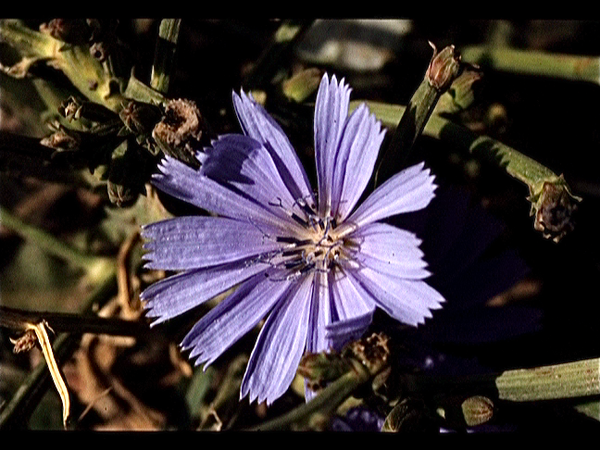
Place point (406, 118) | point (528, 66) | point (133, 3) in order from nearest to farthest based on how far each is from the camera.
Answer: point (406, 118) < point (133, 3) < point (528, 66)

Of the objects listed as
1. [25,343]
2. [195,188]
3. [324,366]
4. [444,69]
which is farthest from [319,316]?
[25,343]

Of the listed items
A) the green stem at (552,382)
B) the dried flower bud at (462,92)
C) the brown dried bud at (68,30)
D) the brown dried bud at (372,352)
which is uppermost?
the brown dried bud at (68,30)

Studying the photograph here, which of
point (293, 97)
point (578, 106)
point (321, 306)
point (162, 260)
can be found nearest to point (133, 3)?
point (293, 97)

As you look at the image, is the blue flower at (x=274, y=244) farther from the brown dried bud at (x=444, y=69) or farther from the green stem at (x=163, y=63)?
the green stem at (x=163, y=63)

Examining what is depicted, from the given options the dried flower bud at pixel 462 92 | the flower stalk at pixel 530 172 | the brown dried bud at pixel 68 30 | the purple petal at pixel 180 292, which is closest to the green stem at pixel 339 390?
the purple petal at pixel 180 292

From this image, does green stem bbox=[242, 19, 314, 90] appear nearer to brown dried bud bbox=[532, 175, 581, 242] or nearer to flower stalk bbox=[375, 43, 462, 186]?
flower stalk bbox=[375, 43, 462, 186]

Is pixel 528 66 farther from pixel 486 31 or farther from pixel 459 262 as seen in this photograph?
pixel 459 262

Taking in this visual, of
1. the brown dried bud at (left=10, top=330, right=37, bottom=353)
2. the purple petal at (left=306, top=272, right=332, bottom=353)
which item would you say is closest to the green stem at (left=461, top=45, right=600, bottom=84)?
the purple petal at (left=306, top=272, right=332, bottom=353)
